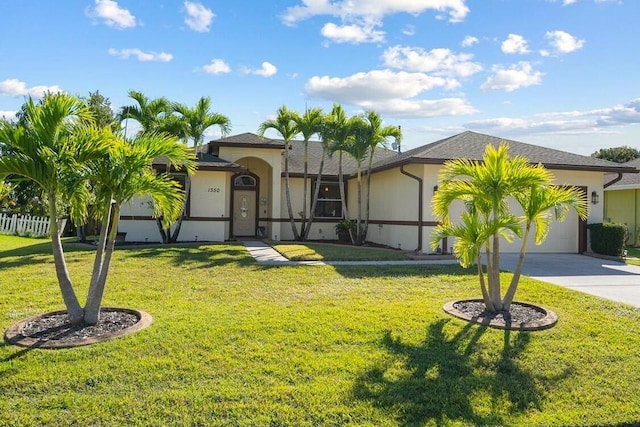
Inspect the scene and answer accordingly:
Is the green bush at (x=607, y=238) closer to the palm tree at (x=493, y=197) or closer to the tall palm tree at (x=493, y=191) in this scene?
the palm tree at (x=493, y=197)

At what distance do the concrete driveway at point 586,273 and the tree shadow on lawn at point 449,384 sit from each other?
4.18m

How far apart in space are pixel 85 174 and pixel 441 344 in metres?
4.68

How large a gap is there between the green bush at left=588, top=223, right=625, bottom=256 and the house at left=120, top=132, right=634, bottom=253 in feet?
1.88

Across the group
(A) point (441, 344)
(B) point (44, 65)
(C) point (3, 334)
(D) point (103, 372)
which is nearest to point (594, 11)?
(A) point (441, 344)

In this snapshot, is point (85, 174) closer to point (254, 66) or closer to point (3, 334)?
point (3, 334)

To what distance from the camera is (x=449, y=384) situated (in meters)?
4.37

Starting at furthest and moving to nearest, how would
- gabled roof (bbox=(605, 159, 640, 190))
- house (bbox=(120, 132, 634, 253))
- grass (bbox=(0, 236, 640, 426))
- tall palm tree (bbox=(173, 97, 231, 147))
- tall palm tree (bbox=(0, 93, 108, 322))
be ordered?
gabled roof (bbox=(605, 159, 640, 190))
tall palm tree (bbox=(173, 97, 231, 147))
house (bbox=(120, 132, 634, 253))
tall palm tree (bbox=(0, 93, 108, 322))
grass (bbox=(0, 236, 640, 426))

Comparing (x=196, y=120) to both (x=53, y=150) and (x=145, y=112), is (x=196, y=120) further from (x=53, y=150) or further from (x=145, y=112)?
(x=53, y=150)

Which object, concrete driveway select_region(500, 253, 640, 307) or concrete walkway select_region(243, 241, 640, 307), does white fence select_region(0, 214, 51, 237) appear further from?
concrete driveway select_region(500, 253, 640, 307)

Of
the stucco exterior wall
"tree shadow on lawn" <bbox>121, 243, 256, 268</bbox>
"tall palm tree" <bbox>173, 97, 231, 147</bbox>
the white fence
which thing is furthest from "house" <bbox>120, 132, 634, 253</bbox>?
the white fence

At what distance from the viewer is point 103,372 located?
14.4 feet

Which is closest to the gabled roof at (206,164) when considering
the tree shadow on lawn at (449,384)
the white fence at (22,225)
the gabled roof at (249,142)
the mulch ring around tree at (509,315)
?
the gabled roof at (249,142)

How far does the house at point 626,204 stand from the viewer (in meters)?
19.3

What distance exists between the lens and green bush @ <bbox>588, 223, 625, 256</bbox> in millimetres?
13586
